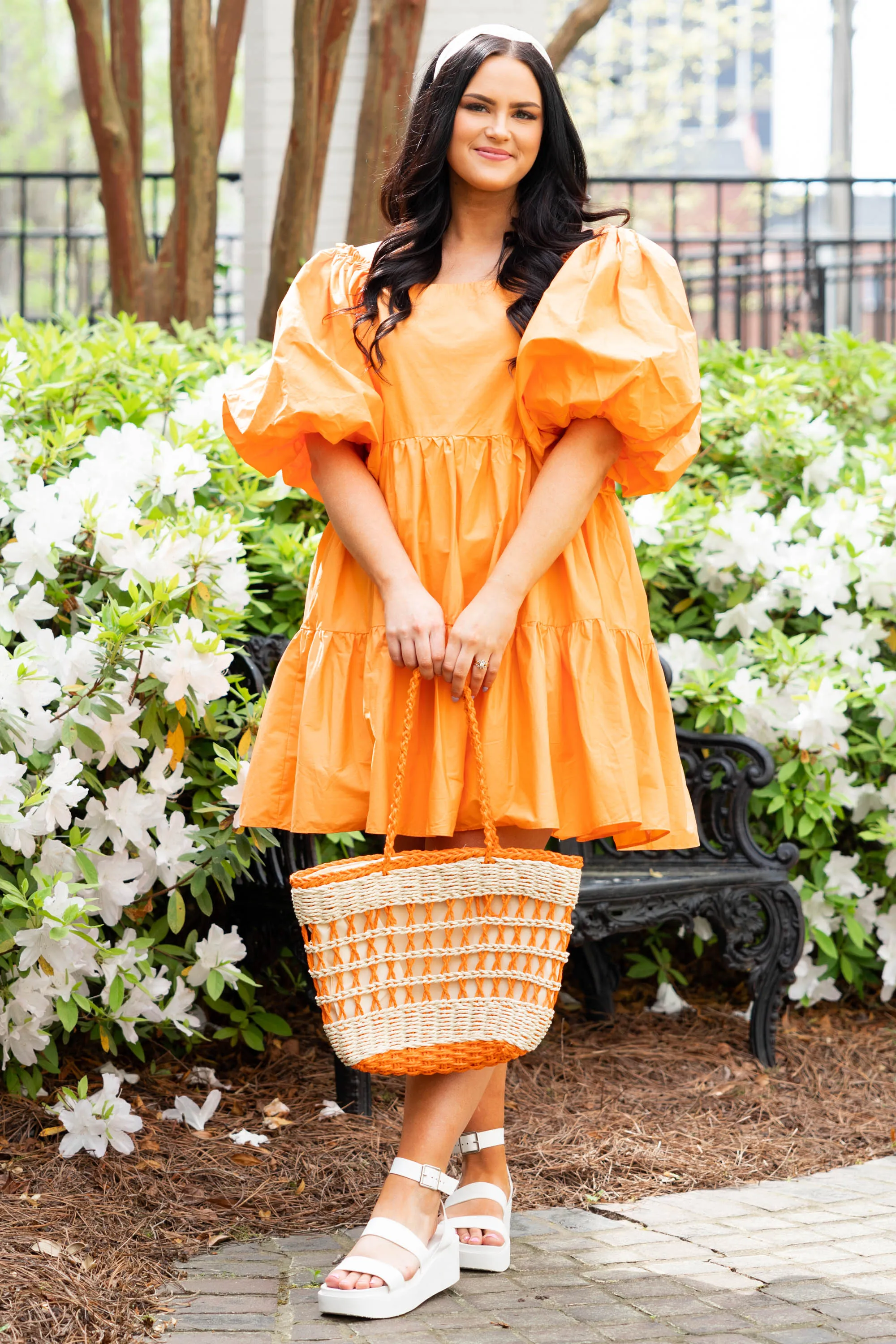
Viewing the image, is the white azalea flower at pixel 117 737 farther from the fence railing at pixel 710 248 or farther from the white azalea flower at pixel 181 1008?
the fence railing at pixel 710 248

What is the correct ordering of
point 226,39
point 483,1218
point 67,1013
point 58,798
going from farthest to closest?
point 226,39 → point 67,1013 → point 58,798 → point 483,1218

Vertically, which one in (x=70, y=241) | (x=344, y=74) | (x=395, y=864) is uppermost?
(x=70, y=241)

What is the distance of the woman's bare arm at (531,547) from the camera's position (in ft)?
6.98

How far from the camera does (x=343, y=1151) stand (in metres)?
2.79

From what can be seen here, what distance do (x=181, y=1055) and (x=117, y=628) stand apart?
113 cm

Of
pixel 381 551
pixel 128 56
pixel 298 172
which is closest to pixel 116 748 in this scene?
pixel 381 551

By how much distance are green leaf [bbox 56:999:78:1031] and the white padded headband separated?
1776 millimetres

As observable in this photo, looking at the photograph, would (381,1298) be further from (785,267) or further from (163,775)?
(785,267)

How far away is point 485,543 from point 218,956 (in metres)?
1.14

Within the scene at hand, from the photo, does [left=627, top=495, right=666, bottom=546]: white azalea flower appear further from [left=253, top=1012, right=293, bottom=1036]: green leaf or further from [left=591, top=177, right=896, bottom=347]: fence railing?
[left=253, top=1012, right=293, bottom=1036]: green leaf

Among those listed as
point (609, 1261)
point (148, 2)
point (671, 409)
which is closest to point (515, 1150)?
point (609, 1261)

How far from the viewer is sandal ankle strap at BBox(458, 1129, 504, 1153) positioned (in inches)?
95.7

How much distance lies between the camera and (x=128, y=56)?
5.62 metres

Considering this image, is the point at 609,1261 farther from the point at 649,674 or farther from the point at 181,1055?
the point at 181,1055
